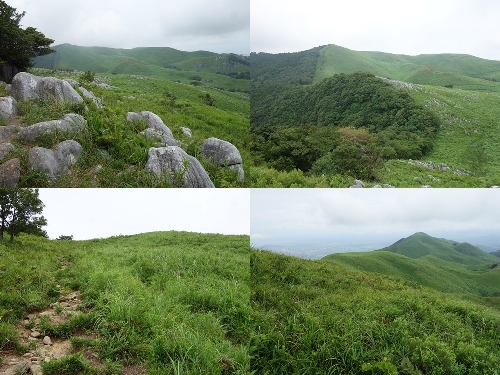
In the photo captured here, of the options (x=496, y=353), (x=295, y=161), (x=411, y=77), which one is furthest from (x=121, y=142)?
(x=411, y=77)

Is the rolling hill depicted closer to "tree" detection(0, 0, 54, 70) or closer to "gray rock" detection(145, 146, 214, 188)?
"gray rock" detection(145, 146, 214, 188)

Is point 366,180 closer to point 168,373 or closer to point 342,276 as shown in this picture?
point 342,276

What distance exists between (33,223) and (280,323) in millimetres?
6937

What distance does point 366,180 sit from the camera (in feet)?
35.7

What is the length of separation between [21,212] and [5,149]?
190 centimetres

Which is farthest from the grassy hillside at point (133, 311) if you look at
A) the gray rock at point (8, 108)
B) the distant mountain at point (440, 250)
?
the distant mountain at point (440, 250)

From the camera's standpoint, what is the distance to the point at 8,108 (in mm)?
8375

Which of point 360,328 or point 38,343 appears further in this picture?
point 360,328

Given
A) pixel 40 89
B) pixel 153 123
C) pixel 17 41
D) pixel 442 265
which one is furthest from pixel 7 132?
pixel 17 41

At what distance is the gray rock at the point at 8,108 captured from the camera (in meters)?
8.17

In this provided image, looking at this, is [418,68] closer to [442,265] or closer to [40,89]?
→ [442,265]

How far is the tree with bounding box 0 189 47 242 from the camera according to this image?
21.5 ft

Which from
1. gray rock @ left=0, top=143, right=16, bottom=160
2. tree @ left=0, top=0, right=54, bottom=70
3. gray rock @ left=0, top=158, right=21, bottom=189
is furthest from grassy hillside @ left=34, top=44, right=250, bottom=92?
gray rock @ left=0, top=158, right=21, bottom=189

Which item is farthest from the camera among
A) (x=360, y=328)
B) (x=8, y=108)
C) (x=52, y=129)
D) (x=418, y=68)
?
(x=418, y=68)
